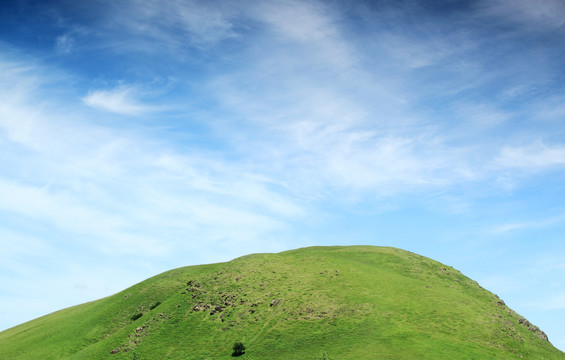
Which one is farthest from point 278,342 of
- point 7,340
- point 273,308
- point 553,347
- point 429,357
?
point 7,340

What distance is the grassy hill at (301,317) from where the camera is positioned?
233 feet

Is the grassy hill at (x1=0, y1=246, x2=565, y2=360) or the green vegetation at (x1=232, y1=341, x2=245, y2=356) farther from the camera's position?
the green vegetation at (x1=232, y1=341, x2=245, y2=356)

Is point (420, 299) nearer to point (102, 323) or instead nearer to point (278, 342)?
point (278, 342)

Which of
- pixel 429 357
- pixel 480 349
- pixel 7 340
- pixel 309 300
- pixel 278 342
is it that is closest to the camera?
pixel 429 357

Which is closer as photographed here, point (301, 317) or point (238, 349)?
point (238, 349)

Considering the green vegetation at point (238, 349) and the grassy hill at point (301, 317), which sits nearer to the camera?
the grassy hill at point (301, 317)

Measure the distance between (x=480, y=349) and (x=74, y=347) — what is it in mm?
89245

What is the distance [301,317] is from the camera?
81188 mm

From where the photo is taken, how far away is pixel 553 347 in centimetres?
8181

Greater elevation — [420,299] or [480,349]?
[420,299]

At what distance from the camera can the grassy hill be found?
70875 millimetres

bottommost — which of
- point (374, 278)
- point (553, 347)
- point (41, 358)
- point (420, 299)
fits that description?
point (553, 347)

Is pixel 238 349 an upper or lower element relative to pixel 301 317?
lower

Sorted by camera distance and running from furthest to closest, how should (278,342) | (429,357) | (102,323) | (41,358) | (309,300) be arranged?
(102,323), (41,358), (309,300), (278,342), (429,357)
